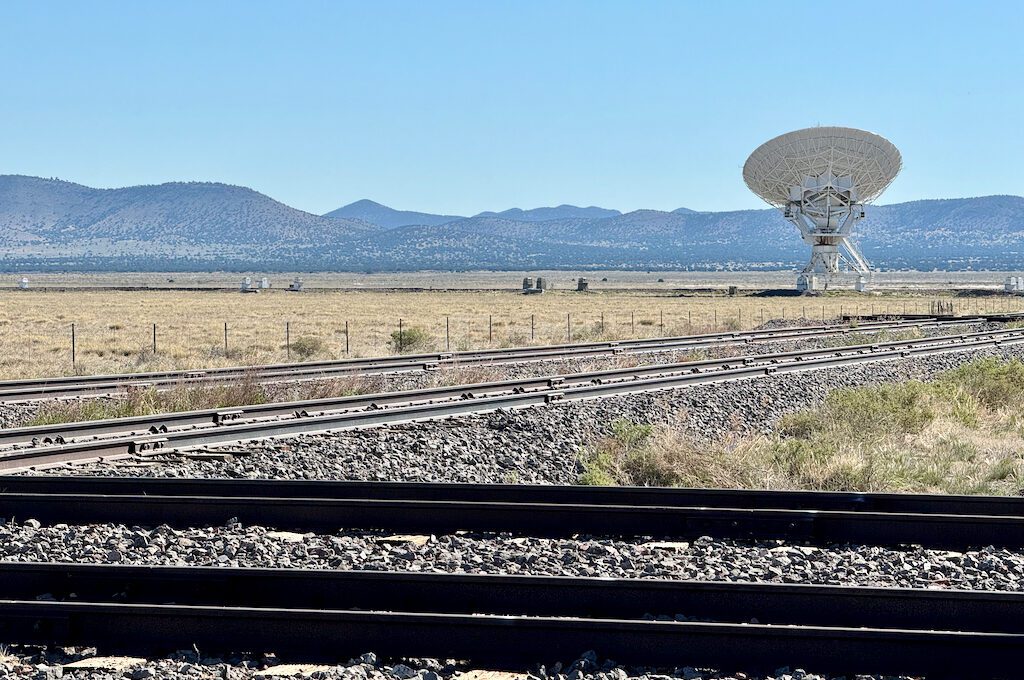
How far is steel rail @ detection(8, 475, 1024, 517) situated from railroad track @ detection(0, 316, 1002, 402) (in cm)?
813

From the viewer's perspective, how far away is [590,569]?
810 cm

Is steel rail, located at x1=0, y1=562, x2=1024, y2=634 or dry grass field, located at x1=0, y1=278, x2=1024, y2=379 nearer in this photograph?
steel rail, located at x1=0, y1=562, x2=1024, y2=634

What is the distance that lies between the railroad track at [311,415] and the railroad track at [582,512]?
296 centimetres

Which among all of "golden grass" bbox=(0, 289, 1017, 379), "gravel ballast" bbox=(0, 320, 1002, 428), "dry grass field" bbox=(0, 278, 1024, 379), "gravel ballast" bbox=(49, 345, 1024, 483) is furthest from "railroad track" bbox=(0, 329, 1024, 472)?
"dry grass field" bbox=(0, 278, 1024, 379)

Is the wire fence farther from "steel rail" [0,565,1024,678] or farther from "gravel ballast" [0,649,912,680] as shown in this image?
"gravel ballast" [0,649,912,680]

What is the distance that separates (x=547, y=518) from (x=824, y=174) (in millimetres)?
66941

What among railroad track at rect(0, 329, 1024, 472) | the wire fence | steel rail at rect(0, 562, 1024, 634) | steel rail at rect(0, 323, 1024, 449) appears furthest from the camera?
the wire fence

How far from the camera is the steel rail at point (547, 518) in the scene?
8828 millimetres

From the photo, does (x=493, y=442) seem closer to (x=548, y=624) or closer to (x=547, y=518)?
(x=547, y=518)

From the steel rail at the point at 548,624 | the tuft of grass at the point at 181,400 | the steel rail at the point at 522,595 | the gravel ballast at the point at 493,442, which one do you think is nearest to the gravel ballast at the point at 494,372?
the tuft of grass at the point at 181,400

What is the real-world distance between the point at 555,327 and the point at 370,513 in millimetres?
37909

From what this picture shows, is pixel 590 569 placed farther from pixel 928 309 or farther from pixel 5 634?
pixel 928 309

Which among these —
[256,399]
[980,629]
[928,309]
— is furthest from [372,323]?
[980,629]

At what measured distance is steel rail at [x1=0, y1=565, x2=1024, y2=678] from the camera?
634cm
